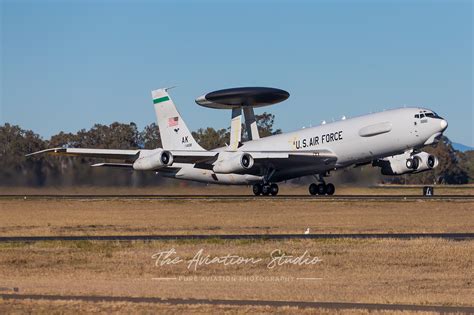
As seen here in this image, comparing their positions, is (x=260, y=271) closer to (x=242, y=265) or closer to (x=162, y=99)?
(x=242, y=265)

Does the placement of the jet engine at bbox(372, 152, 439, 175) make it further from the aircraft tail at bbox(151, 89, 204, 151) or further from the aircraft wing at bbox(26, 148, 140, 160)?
the aircraft tail at bbox(151, 89, 204, 151)

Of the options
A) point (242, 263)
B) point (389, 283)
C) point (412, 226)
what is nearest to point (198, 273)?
point (242, 263)

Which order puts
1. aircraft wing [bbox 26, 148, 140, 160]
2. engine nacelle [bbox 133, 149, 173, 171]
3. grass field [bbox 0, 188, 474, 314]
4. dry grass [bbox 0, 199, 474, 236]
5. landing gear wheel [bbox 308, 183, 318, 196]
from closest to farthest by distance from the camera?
grass field [bbox 0, 188, 474, 314]
dry grass [bbox 0, 199, 474, 236]
engine nacelle [bbox 133, 149, 173, 171]
aircraft wing [bbox 26, 148, 140, 160]
landing gear wheel [bbox 308, 183, 318, 196]

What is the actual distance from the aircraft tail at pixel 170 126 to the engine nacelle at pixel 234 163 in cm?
1019

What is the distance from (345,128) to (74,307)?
1805 inches

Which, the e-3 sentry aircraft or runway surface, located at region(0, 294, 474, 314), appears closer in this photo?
runway surface, located at region(0, 294, 474, 314)

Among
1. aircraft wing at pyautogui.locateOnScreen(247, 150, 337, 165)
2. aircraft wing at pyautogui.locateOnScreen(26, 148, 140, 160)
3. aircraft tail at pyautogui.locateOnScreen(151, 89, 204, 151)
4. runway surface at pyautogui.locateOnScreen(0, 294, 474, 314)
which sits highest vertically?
aircraft tail at pyautogui.locateOnScreen(151, 89, 204, 151)

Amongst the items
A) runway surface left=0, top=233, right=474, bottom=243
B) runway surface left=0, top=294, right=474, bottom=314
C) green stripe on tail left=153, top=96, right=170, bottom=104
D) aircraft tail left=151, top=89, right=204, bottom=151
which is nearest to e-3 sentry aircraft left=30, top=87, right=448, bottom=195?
aircraft tail left=151, top=89, right=204, bottom=151

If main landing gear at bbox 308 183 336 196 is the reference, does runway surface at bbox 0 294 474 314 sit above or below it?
below

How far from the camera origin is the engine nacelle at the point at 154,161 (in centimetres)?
6347

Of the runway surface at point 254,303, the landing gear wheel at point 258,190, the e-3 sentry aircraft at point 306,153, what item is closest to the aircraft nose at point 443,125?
the e-3 sentry aircraft at point 306,153

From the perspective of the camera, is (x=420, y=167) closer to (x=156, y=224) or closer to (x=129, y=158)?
(x=129, y=158)

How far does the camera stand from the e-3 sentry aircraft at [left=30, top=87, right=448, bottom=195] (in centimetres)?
6131

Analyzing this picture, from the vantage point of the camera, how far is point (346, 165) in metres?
65.1
